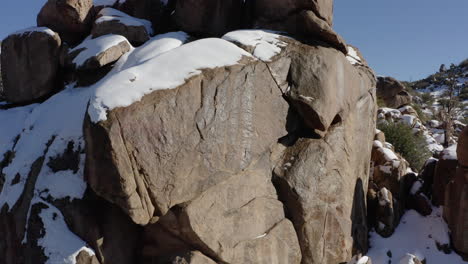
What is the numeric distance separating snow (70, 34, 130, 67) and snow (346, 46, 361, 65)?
4944mm

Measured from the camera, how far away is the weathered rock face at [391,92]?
21766 millimetres

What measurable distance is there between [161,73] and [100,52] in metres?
2.20

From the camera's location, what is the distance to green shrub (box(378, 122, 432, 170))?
13.0 m

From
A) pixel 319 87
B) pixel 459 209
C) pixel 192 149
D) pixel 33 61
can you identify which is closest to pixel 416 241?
pixel 459 209

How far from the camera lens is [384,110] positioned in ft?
57.5

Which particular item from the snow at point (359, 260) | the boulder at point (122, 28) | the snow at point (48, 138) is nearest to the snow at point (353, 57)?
the snow at point (359, 260)

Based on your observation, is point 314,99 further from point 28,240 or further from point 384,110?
point 384,110

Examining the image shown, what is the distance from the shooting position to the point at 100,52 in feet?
22.6

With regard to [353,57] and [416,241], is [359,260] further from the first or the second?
[353,57]

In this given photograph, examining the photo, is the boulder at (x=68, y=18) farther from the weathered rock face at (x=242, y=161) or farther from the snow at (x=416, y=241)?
the snow at (x=416, y=241)

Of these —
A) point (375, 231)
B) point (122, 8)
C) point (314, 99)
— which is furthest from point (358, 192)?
point (122, 8)

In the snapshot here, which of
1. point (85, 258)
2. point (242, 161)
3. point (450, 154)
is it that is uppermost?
point (242, 161)

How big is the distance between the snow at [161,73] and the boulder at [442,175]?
5.84 meters

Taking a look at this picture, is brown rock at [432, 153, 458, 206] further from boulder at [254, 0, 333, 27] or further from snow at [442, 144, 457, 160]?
boulder at [254, 0, 333, 27]
